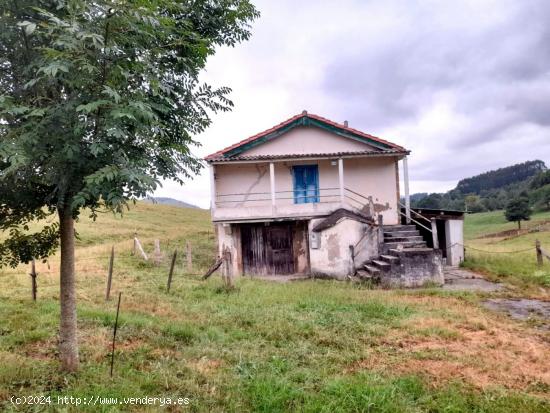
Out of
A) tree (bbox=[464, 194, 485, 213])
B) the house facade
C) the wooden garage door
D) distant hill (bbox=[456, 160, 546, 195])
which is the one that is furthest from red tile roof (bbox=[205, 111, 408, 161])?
distant hill (bbox=[456, 160, 546, 195])

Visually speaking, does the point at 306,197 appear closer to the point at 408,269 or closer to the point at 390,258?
the point at 390,258

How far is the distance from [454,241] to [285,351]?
13573 mm

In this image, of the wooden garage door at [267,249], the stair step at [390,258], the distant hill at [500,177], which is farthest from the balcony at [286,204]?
the distant hill at [500,177]

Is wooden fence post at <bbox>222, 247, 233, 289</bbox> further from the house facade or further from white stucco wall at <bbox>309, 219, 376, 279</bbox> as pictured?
white stucco wall at <bbox>309, 219, 376, 279</bbox>

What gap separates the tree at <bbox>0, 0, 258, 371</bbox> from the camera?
3.58 m

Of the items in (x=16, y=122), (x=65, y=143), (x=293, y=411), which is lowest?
(x=293, y=411)

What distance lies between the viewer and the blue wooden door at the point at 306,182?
17.8 m

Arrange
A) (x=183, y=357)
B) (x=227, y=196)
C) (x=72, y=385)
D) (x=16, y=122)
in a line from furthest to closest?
(x=227, y=196) → (x=183, y=357) → (x=72, y=385) → (x=16, y=122)

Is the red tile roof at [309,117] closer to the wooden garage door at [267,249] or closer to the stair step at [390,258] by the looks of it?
the wooden garage door at [267,249]

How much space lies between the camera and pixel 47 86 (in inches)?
170

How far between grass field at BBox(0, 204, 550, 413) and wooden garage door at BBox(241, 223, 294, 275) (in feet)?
16.5

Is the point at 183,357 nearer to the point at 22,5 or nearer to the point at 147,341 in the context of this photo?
the point at 147,341

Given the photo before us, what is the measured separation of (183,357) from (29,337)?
3.02 meters

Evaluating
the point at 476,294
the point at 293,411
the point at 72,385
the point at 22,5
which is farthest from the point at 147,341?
the point at 476,294
